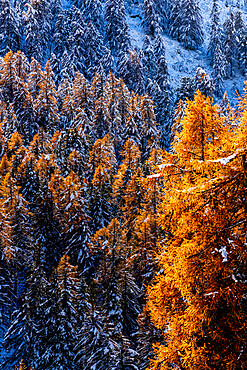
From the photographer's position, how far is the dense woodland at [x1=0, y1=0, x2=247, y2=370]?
555 centimetres

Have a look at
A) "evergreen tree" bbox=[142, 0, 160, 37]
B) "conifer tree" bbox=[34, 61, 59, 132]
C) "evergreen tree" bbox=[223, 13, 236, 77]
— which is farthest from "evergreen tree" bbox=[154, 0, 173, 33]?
"conifer tree" bbox=[34, 61, 59, 132]

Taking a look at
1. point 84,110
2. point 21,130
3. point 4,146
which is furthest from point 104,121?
point 4,146

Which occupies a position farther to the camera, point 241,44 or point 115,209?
point 241,44

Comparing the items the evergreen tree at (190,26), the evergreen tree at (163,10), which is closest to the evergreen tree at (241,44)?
the evergreen tree at (190,26)

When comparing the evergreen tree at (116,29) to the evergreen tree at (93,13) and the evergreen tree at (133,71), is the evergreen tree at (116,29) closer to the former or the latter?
the evergreen tree at (93,13)

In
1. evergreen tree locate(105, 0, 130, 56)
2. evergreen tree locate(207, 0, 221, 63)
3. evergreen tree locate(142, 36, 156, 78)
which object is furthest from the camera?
evergreen tree locate(207, 0, 221, 63)

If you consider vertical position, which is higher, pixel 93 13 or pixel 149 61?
pixel 93 13

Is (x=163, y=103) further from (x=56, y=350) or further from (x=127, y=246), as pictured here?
(x=56, y=350)

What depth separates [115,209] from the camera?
31531 mm

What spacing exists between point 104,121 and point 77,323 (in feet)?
100

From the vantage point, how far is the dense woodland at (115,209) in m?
5.55

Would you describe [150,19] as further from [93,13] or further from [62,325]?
[62,325]

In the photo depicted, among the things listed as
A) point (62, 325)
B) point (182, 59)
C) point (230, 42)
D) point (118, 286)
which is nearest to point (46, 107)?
point (118, 286)

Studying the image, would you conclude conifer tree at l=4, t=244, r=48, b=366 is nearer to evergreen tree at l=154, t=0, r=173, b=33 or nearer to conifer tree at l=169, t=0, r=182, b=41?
conifer tree at l=169, t=0, r=182, b=41
